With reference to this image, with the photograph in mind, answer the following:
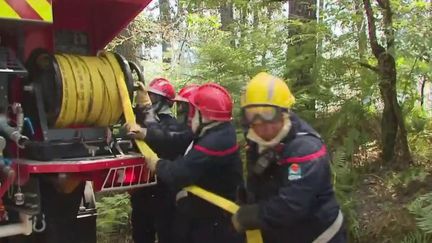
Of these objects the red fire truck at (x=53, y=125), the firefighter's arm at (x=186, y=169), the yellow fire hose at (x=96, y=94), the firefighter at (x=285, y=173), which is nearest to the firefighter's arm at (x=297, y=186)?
the firefighter at (x=285, y=173)

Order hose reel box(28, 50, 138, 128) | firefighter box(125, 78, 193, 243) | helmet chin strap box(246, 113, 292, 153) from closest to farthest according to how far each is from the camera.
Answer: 1. helmet chin strap box(246, 113, 292, 153)
2. hose reel box(28, 50, 138, 128)
3. firefighter box(125, 78, 193, 243)

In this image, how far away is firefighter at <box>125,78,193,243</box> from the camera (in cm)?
447

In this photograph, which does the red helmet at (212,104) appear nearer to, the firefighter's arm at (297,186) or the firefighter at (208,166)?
the firefighter at (208,166)

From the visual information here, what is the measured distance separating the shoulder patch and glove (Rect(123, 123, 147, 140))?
5.09ft

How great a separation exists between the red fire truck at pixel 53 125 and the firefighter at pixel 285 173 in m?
1.17

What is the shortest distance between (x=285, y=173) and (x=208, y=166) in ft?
3.20

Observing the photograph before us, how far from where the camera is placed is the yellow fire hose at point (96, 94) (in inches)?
148

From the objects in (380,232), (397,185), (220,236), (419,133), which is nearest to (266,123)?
(220,236)

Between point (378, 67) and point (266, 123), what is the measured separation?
3.21 metres

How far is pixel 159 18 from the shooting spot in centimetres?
1564

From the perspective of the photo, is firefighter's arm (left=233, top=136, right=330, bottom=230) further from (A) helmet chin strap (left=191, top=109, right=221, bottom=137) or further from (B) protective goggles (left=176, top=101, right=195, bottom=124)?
(B) protective goggles (left=176, top=101, right=195, bottom=124)

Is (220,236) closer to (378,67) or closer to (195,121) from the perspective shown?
(195,121)

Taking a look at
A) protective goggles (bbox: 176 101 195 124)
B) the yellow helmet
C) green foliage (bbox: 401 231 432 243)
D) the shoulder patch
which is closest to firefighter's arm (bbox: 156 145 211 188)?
protective goggles (bbox: 176 101 195 124)

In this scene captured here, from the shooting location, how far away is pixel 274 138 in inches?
118
